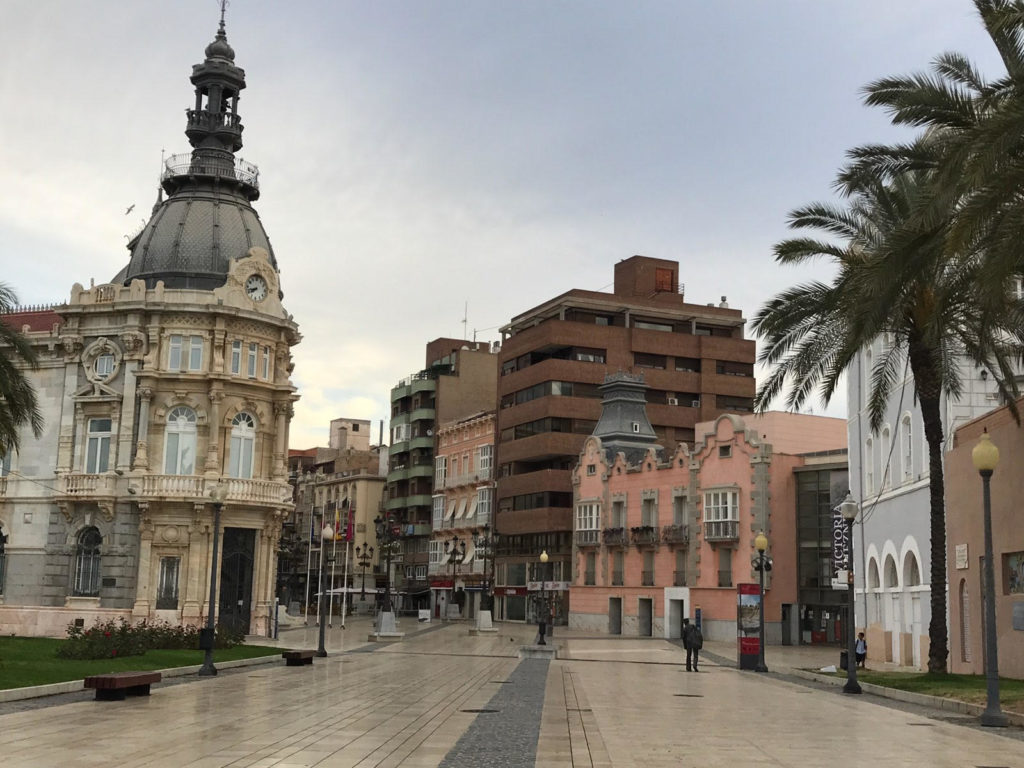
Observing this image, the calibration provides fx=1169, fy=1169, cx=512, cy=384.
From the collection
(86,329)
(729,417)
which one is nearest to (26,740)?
(86,329)

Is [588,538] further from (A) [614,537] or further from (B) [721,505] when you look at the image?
(B) [721,505]

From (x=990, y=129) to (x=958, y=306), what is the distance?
1108 centimetres

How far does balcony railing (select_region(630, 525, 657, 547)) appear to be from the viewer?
70625 mm

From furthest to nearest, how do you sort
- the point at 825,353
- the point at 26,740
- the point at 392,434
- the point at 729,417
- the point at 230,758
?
the point at 392,434 < the point at 729,417 < the point at 825,353 < the point at 26,740 < the point at 230,758

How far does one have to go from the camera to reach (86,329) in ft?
177

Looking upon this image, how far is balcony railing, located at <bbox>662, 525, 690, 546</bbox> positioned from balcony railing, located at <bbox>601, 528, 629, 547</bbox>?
422 centimetres

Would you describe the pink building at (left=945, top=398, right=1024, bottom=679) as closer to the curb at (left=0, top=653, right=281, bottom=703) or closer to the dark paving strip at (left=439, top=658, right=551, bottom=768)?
the dark paving strip at (left=439, top=658, right=551, bottom=768)

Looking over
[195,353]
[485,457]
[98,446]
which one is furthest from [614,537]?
[98,446]

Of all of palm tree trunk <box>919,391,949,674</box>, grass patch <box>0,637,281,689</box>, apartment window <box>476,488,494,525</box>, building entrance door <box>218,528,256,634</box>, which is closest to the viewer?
grass patch <box>0,637,281,689</box>

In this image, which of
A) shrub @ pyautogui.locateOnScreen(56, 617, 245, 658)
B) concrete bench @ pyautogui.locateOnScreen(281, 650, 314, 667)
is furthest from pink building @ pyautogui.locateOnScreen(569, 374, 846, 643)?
concrete bench @ pyautogui.locateOnScreen(281, 650, 314, 667)

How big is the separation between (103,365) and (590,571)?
36.0m

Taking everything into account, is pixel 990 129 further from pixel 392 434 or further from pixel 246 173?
pixel 392 434

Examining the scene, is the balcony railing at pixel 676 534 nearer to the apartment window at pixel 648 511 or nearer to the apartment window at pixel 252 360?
the apartment window at pixel 648 511

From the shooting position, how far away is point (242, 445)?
54.0 metres
